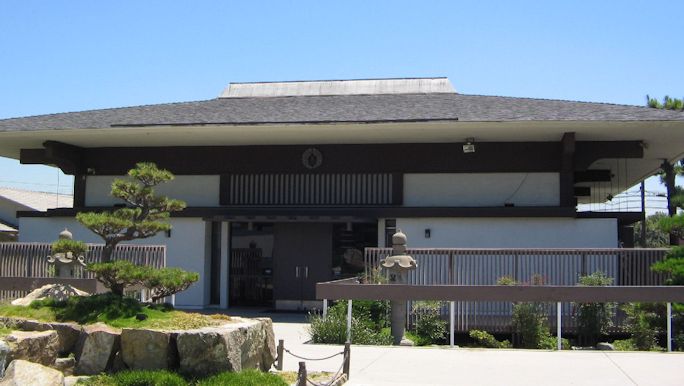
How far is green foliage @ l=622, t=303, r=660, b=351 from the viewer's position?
14344 mm

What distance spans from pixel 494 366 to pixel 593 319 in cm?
463

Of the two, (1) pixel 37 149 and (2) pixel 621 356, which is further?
(1) pixel 37 149

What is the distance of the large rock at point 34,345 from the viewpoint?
8.92 m

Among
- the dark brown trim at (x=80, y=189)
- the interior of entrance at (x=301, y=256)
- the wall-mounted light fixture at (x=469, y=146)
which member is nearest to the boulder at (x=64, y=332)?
the interior of entrance at (x=301, y=256)

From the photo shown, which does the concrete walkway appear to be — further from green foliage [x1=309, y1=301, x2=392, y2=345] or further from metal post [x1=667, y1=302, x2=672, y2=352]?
metal post [x1=667, y1=302, x2=672, y2=352]

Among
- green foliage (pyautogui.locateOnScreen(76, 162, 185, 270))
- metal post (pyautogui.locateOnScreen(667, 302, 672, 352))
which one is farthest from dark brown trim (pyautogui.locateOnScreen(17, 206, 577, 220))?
green foliage (pyautogui.locateOnScreen(76, 162, 185, 270))

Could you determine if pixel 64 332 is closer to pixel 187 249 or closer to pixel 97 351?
pixel 97 351

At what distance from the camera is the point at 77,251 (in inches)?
451

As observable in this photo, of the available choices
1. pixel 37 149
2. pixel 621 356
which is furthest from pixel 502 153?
pixel 37 149

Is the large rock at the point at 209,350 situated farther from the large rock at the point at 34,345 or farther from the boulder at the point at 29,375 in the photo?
the large rock at the point at 34,345

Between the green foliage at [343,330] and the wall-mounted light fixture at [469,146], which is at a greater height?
the wall-mounted light fixture at [469,146]

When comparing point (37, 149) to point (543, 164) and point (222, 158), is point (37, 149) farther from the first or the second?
point (543, 164)

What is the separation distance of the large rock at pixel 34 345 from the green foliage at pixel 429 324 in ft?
25.3

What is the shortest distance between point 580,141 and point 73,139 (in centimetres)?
1433
